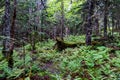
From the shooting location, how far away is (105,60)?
11.2 metres

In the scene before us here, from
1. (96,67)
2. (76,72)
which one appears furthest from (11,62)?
(96,67)

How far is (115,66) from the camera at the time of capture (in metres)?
9.96

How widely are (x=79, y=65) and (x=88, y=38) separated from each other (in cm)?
568

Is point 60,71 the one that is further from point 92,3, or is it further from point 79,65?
point 92,3

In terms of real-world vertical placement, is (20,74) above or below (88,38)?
below

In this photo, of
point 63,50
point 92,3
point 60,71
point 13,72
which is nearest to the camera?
point 13,72

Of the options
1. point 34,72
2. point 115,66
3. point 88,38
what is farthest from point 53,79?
point 88,38

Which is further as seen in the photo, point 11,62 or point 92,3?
point 92,3

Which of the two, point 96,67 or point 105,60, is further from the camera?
point 105,60

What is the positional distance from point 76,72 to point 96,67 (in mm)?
1301

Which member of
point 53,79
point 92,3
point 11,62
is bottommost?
point 53,79

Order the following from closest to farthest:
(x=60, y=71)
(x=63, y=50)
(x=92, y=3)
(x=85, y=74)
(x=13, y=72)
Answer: (x=13, y=72) → (x=85, y=74) → (x=60, y=71) → (x=92, y=3) → (x=63, y=50)

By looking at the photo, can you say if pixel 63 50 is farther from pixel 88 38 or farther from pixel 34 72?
pixel 34 72

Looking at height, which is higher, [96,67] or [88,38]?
[88,38]
